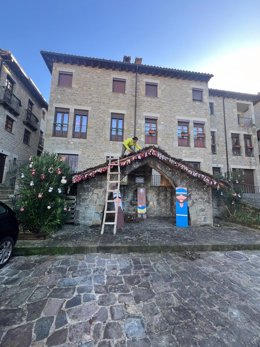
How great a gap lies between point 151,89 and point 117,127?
16.3 feet

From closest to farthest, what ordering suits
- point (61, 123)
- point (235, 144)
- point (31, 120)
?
1. point (61, 123)
2. point (31, 120)
3. point (235, 144)

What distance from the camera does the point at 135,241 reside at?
4.68 m

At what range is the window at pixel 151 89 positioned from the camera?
13562 mm

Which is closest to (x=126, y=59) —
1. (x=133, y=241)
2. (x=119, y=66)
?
(x=119, y=66)

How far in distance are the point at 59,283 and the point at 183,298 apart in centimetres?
234

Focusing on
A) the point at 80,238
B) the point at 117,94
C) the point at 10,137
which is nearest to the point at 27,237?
the point at 80,238

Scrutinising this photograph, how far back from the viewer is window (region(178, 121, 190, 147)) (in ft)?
43.9

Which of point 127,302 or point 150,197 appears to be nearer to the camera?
point 127,302

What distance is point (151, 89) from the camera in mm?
13625

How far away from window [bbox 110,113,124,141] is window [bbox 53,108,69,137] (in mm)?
3696

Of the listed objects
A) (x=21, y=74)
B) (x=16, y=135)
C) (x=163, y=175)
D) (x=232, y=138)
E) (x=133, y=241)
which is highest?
(x=21, y=74)

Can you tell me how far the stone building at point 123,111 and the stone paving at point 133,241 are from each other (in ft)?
22.1

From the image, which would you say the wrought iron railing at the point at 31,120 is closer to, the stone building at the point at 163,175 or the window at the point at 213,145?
the stone building at the point at 163,175

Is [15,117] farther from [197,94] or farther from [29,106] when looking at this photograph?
[197,94]
